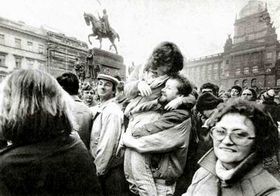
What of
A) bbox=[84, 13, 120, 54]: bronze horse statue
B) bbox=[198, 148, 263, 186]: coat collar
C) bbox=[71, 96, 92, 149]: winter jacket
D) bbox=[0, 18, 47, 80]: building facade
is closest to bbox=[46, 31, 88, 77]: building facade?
bbox=[0, 18, 47, 80]: building facade

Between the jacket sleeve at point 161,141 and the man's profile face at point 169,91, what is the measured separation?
235 millimetres

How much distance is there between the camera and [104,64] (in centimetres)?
1544

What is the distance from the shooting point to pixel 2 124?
1.22m

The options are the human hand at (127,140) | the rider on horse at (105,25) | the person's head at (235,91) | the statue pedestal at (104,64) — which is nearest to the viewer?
the human hand at (127,140)

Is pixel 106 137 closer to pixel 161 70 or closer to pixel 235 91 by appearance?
pixel 161 70

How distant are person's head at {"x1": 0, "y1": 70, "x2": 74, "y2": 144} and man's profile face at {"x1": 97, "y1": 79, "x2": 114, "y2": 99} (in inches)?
65.9

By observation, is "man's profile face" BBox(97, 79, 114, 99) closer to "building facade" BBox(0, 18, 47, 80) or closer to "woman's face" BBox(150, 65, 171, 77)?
"woman's face" BBox(150, 65, 171, 77)

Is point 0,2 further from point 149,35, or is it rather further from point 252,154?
point 252,154

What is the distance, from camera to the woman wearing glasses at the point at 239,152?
3.90 feet

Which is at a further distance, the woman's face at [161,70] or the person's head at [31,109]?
the woman's face at [161,70]

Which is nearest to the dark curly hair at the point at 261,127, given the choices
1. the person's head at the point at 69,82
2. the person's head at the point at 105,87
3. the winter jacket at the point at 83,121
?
the winter jacket at the point at 83,121

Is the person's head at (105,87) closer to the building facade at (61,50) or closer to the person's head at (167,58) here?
the person's head at (167,58)

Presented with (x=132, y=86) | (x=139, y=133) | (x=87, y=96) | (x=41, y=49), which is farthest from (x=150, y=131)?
(x=41, y=49)

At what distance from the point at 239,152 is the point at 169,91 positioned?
1.10 meters
